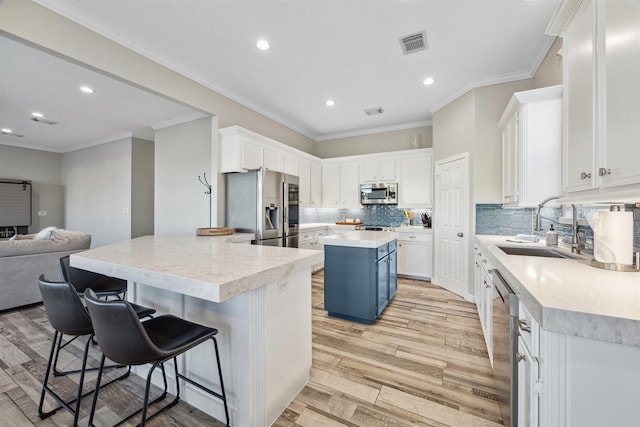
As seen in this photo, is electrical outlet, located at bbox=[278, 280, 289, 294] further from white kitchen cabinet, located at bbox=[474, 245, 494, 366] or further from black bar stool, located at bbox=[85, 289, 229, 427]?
white kitchen cabinet, located at bbox=[474, 245, 494, 366]

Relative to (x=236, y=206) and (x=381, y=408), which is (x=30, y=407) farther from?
(x=236, y=206)

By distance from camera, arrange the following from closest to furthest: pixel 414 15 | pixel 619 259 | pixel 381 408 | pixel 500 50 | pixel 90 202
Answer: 1. pixel 619 259
2. pixel 381 408
3. pixel 414 15
4. pixel 500 50
5. pixel 90 202

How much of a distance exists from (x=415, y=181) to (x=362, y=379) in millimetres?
3784

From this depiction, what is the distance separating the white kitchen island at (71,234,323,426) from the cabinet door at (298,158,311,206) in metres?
3.42

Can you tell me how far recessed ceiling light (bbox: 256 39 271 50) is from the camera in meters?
2.71

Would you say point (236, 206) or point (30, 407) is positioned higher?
point (236, 206)

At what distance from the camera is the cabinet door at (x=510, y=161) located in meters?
2.65

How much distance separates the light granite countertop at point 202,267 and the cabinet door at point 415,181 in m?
3.66

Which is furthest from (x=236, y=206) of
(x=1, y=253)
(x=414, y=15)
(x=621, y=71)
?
(x=621, y=71)

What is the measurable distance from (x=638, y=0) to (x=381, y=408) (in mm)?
2313

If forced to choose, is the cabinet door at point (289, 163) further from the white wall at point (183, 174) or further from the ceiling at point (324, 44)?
the white wall at point (183, 174)

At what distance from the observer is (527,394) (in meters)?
1.03

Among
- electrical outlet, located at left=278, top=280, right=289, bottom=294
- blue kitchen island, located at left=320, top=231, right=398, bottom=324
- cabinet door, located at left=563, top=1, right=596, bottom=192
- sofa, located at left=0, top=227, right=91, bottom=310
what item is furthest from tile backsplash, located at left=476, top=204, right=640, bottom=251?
sofa, located at left=0, top=227, right=91, bottom=310

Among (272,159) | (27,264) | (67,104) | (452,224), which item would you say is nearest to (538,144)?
(452,224)
